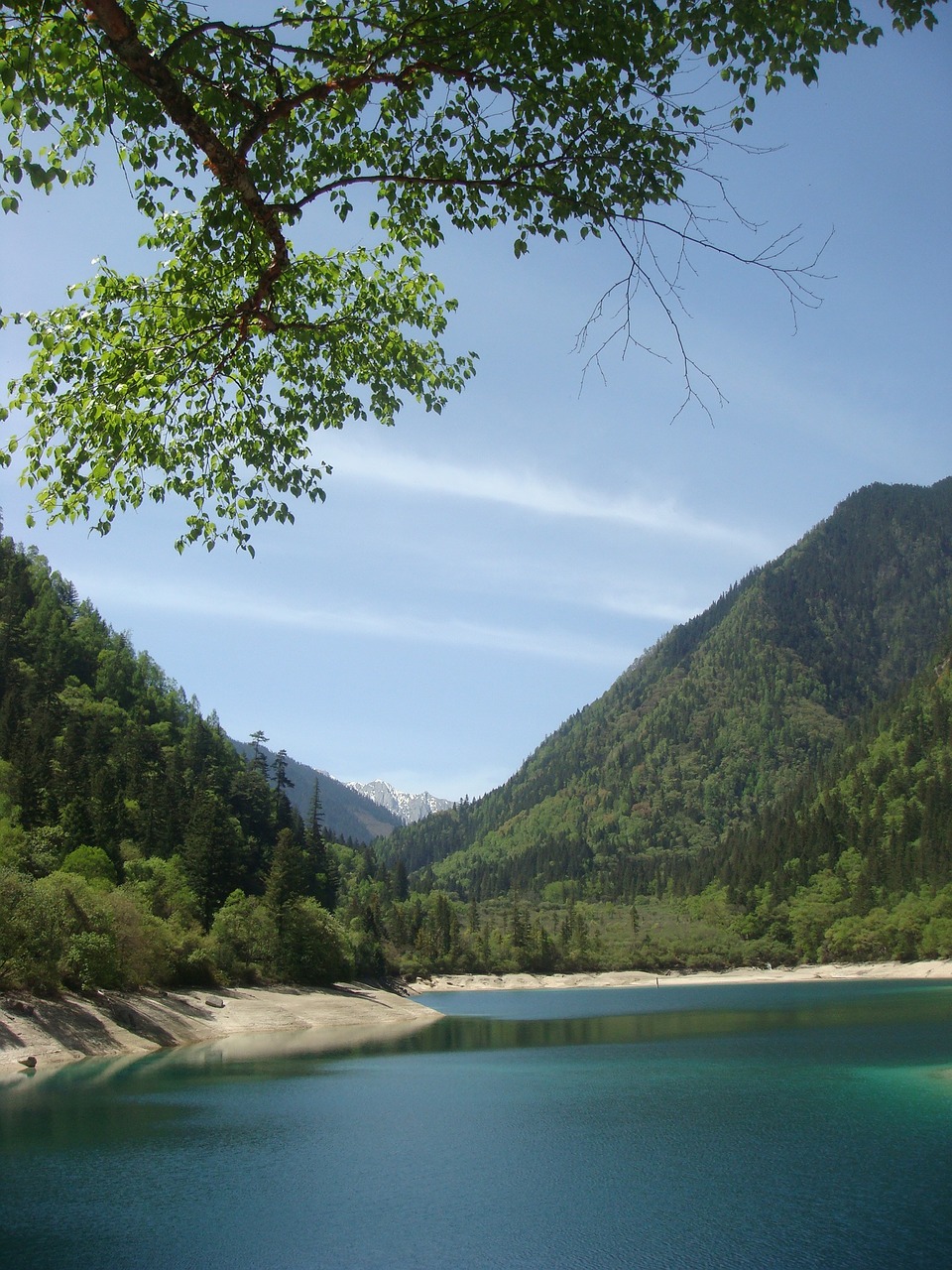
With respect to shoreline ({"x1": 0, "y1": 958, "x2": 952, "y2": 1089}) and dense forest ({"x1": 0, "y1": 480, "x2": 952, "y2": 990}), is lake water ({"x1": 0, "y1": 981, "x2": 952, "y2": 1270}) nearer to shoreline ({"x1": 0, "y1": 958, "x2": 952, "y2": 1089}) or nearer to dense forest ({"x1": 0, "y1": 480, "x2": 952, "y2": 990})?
shoreline ({"x1": 0, "y1": 958, "x2": 952, "y2": 1089})

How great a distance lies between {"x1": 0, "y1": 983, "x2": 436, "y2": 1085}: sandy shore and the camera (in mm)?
41250

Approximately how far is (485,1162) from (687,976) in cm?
13674

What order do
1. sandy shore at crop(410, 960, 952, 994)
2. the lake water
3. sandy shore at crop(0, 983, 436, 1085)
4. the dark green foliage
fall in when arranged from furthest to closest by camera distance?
1. sandy shore at crop(410, 960, 952, 994)
2. the dark green foliage
3. sandy shore at crop(0, 983, 436, 1085)
4. the lake water

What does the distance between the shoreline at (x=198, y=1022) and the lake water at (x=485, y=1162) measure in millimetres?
2178

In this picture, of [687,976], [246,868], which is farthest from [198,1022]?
[687,976]

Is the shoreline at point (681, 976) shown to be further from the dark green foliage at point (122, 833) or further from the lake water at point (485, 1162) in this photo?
the lake water at point (485, 1162)

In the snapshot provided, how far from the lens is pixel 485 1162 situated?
2584 centimetres

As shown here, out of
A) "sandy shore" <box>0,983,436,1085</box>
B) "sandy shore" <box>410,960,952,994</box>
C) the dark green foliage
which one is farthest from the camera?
"sandy shore" <box>410,960,952,994</box>

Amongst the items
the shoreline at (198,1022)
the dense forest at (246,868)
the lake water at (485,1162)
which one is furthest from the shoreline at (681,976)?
the lake water at (485,1162)

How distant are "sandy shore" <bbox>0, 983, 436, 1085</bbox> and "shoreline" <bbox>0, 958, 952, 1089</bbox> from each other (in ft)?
0.21

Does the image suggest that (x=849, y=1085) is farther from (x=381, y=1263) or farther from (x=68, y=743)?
(x=68, y=743)

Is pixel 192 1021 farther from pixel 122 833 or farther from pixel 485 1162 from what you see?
pixel 485 1162

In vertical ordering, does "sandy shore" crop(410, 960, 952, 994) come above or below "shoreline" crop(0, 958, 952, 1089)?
below

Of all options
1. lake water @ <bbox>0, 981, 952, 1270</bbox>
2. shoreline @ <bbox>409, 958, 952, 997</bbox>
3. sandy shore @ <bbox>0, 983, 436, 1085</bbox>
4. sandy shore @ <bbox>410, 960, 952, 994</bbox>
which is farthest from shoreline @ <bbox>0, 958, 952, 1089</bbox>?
shoreline @ <bbox>409, 958, 952, 997</bbox>
